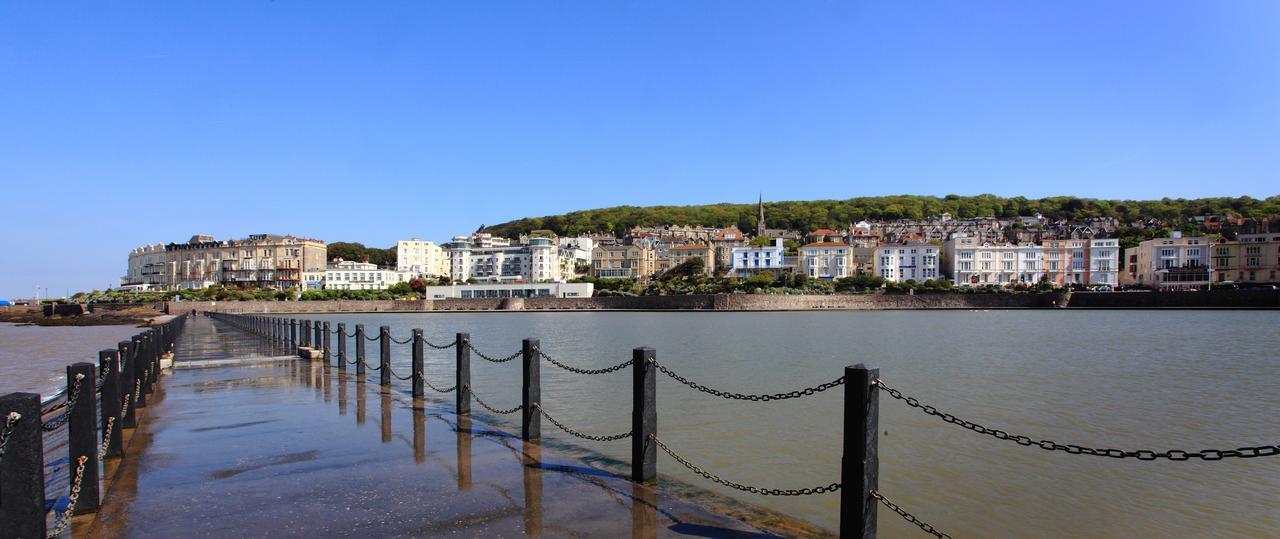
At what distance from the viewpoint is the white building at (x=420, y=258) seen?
14550 cm

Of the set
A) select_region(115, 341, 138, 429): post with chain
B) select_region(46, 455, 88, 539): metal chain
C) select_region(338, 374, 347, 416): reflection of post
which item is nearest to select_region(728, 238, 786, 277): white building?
select_region(338, 374, 347, 416): reflection of post

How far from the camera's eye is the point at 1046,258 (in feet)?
398

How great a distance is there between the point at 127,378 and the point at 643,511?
235 inches

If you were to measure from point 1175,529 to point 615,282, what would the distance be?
118946 mm

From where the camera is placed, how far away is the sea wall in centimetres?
8831

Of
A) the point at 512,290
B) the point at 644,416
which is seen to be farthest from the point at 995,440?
the point at 512,290

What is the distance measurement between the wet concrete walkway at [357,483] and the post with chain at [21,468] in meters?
1.06

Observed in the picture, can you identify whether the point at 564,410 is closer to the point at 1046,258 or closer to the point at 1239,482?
the point at 1239,482

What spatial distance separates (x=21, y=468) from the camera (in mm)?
3621

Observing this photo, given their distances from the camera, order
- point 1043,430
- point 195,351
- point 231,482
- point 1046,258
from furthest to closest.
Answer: point 1046,258 → point 195,351 → point 1043,430 → point 231,482

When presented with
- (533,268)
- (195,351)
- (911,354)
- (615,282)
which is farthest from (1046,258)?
(195,351)

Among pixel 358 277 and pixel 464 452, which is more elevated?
pixel 464 452

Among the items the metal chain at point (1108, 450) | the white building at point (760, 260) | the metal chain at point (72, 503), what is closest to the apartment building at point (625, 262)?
the white building at point (760, 260)

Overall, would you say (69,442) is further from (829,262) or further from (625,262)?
(625,262)
